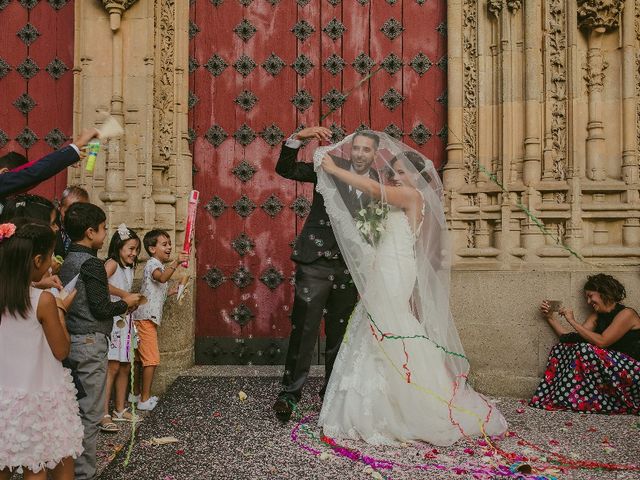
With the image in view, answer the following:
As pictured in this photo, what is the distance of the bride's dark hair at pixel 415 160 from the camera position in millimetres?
4062

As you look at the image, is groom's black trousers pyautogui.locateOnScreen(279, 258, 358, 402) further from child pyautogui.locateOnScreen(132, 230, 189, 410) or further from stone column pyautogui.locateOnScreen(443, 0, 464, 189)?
stone column pyautogui.locateOnScreen(443, 0, 464, 189)

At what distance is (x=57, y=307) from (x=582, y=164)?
435 centimetres

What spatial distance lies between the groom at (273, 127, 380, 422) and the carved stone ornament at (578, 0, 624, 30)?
246 cm

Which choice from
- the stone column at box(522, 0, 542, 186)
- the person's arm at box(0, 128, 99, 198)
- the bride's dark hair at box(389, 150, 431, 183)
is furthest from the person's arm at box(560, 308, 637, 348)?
the person's arm at box(0, 128, 99, 198)

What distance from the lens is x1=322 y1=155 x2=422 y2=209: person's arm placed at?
3.91 m

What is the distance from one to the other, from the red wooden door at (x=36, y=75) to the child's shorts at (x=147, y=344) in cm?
217

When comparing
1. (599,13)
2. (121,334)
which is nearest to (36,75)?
(121,334)

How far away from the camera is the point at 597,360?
4445 mm

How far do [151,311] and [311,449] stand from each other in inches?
64.9

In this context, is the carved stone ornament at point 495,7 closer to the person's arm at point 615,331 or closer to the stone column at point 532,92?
the stone column at point 532,92

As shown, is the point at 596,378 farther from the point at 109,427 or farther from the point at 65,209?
the point at 65,209

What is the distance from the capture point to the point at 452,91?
5.42 m

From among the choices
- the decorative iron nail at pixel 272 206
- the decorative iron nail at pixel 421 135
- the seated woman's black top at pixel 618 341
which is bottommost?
the seated woman's black top at pixel 618 341

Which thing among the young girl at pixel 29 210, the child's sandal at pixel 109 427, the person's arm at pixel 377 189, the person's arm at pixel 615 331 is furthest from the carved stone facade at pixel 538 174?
the young girl at pixel 29 210
